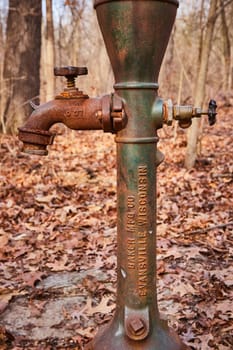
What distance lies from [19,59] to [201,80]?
3.81 meters

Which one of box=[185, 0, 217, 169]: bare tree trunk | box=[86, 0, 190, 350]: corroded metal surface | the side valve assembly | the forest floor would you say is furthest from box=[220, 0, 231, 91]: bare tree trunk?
box=[86, 0, 190, 350]: corroded metal surface

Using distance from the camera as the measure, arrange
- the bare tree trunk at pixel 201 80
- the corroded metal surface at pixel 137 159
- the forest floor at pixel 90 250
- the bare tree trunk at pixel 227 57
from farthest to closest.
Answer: the bare tree trunk at pixel 227 57, the bare tree trunk at pixel 201 80, the forest floor at pixel 90 250, the corroded metal surface at pixel 137 159

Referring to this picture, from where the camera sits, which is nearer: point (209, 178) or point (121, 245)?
point (121, 245)

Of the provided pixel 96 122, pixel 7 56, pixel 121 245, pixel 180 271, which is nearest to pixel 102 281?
pixel 180 271

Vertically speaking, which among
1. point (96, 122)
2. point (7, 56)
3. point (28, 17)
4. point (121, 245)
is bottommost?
point (121, 245)

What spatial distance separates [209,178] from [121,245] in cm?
410

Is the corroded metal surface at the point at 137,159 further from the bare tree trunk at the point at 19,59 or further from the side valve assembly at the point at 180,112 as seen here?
the bare tree trunk at the point at 19,59

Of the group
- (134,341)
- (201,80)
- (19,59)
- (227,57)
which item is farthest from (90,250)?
(227,57)

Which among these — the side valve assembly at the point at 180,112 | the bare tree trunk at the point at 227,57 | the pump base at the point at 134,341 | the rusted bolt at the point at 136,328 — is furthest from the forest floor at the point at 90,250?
the bare tree trunk at the point at 227,57

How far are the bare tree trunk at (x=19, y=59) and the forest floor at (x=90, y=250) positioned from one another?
54.3 inches

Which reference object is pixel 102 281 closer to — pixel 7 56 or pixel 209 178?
pixel 209 178

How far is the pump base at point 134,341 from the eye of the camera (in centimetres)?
178

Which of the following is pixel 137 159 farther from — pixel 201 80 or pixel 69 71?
pixel 201 80

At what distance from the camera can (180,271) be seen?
316cm
